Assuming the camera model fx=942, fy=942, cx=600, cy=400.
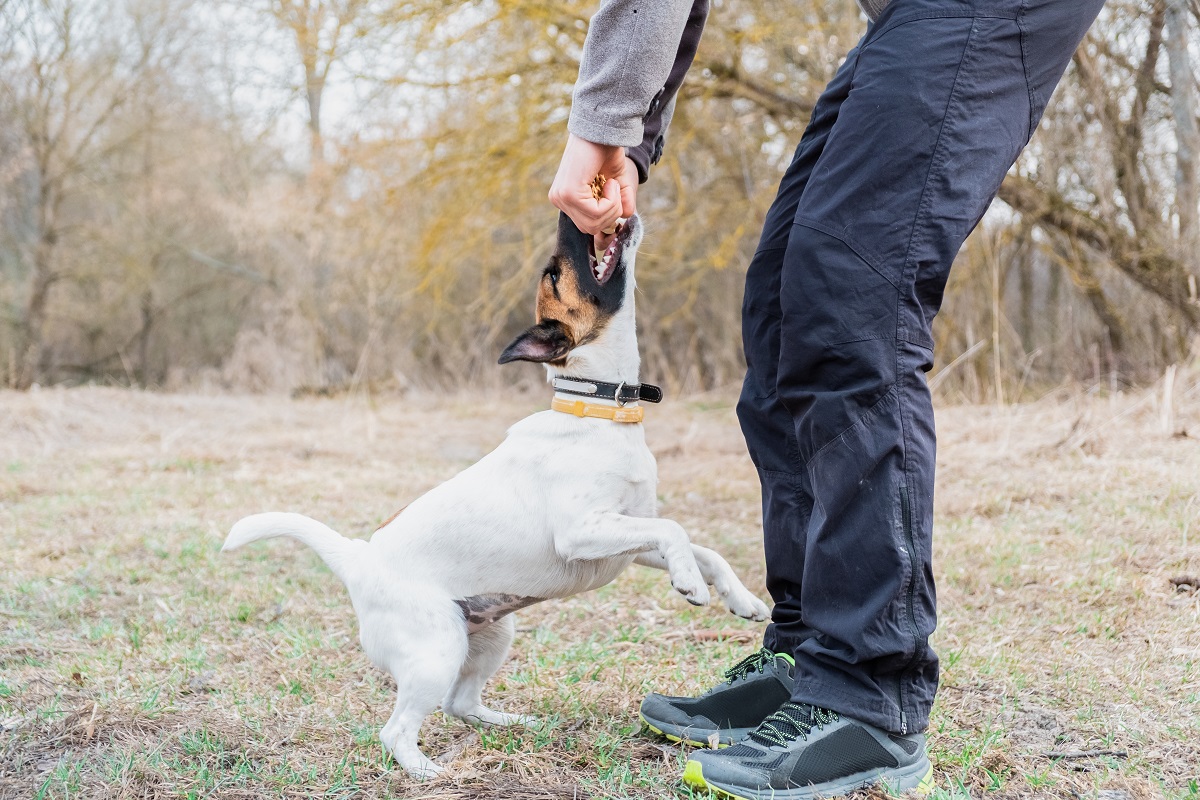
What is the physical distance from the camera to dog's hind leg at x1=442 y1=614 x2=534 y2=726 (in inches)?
84.7

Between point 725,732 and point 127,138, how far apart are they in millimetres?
12852

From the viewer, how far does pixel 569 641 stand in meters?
2.84

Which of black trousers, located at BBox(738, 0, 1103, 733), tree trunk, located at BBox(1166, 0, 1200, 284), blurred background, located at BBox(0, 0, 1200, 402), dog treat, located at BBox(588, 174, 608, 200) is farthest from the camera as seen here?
blurred background, located at BBox(0, 0, 1200, 402)

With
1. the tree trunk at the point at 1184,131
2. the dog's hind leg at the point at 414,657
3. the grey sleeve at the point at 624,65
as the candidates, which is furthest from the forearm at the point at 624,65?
the tree trunk at the point at 1184,131

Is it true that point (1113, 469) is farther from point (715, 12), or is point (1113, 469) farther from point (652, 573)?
point (715, 12)

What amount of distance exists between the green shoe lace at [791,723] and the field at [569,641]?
0.19 m

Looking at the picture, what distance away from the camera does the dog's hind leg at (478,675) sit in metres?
2.15

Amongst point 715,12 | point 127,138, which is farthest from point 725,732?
point 127,138

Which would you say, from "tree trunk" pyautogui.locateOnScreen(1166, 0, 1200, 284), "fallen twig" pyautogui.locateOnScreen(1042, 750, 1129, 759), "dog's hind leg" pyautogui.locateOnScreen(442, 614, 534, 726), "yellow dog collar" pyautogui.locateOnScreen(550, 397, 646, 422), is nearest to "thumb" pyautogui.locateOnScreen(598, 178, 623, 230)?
"yellow dog collar" pyautogui.locateOnScreen(550, 397, 646, 422)

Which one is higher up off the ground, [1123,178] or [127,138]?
[127,138]

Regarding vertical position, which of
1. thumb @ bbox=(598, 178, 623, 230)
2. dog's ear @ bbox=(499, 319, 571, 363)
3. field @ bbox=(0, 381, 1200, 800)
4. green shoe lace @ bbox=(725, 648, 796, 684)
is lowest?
field @ bbox=(0, 381, 1200, 800)

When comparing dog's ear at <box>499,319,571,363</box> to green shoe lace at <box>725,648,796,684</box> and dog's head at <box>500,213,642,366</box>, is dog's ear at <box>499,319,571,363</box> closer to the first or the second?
dog's head at <box>500,213,642,366</box>

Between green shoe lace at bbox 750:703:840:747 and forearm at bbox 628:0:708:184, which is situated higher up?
forearm at bbox 628:0:708:184

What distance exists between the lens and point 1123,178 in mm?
6605
